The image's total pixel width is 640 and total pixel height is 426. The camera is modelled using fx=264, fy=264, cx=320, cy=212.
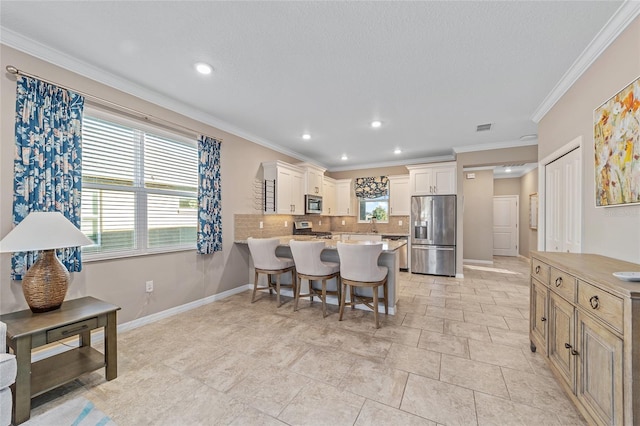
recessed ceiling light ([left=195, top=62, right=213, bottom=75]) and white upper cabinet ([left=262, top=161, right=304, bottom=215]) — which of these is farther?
white upper cabinet ([left=262, top=161, right=304, bottom=215])

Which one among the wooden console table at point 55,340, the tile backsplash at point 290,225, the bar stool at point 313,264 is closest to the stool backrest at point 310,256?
the bar stool at point 313,264

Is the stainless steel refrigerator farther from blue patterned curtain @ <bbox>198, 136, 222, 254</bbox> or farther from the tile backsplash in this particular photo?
blue patterned curtain @ <bbox>198, 136, 222, 254</bbox>

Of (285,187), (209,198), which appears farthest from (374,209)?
(209,198)

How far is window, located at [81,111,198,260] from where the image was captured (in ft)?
8.75

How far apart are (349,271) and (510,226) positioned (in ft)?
24.6

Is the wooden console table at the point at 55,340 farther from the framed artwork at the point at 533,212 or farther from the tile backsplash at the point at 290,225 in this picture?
the framed artwork at the point at 533,212

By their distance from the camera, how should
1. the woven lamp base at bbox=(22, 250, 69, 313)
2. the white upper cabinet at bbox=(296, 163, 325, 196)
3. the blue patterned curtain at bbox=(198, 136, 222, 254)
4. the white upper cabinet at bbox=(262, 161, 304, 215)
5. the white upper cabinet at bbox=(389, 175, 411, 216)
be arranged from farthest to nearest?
the white upper cabinet at bbox=(389, 175, 411, 216)
the white upper cabinet at bbox=(296, 163, 325, 196)
the white upper cabinet at bbox=(262, 161, 304, 215)
the blue patterned curtain at bbox=(198, 136, 222, 254)
the woven lamp base at bbox=(22, 250, 69, 313)

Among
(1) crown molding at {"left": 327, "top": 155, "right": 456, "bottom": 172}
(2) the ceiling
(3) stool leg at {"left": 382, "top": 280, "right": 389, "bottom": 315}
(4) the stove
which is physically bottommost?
(3) stool leg at {"left": 382, "top": 280, "right": 389, "bottom": 315}

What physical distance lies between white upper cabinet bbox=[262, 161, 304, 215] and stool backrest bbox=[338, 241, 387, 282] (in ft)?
6.92

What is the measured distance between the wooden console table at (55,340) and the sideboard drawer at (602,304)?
10.3 ft

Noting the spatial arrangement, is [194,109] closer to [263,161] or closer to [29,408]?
[263,161]

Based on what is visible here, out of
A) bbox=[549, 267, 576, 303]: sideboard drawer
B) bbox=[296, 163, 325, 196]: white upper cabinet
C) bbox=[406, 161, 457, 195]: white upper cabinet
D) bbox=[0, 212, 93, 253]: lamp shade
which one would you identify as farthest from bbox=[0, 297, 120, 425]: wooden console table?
bbox=[406, 161, 457, 195]: white upper cabinet

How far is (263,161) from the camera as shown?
4.87m

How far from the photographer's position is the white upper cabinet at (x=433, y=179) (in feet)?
18.1
